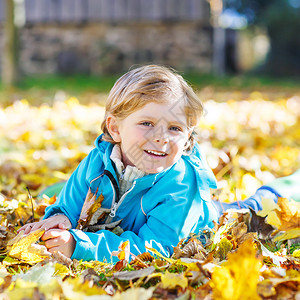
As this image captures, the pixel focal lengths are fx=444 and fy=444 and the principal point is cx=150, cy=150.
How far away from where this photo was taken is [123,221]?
202cm

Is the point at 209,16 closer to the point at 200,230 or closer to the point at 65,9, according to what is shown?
the point at 65,9

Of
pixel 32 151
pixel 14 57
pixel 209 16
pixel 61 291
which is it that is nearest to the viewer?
pixel 61 291

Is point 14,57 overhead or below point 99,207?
below

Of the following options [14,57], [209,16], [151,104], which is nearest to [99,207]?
[151,104]

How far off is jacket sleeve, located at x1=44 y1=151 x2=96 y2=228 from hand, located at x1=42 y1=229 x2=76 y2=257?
0.79 feet

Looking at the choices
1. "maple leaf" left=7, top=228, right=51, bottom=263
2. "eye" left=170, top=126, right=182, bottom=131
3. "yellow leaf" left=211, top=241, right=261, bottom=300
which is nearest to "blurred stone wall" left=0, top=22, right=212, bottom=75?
"eye" left=170, top=126, right=182, bottom=131

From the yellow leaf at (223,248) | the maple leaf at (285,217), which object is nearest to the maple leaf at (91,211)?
the yellow leaf at (223,248)

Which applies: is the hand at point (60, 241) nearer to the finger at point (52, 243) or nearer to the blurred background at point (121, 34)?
the finger at point (52, 243)

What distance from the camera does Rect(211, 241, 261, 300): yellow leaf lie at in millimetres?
1216

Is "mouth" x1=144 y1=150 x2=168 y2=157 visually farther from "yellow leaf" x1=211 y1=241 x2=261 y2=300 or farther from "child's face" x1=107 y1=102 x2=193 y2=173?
"yellow leaf" x1=211 y1=241 x2=261 y2=300

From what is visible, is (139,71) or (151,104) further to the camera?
(139,71)

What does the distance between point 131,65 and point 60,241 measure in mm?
7399

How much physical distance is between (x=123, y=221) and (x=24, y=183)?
111cm

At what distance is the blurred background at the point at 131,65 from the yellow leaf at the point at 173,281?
2.07 m
